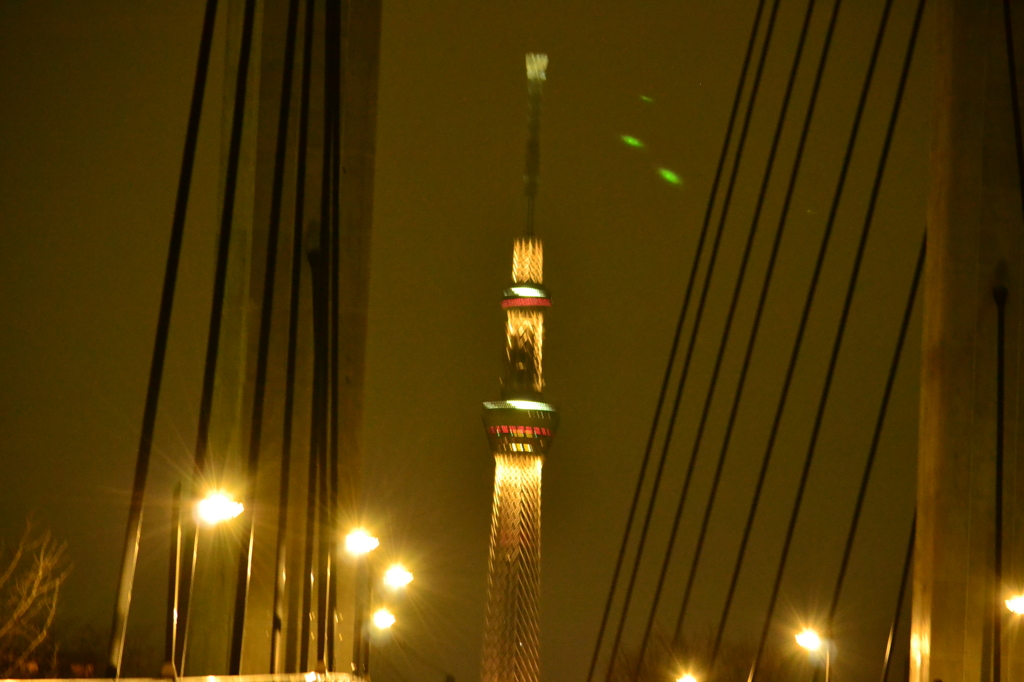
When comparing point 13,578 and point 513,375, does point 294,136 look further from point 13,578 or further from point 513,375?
point 513,375

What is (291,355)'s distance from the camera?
11.6m

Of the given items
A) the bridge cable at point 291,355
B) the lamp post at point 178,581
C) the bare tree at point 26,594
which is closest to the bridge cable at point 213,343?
the lamp post at point 178,581

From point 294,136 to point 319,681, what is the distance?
16.5ft

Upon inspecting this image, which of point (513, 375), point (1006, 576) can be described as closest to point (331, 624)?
point (1006, 576)

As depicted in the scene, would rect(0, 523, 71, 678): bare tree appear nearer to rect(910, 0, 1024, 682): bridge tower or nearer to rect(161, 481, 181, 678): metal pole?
rect(910, 0, 1024, 682): bridge tower

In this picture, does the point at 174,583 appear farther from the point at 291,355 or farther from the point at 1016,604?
the point at 1016,604

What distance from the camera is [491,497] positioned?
71.6 m

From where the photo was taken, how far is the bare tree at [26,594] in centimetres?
2696

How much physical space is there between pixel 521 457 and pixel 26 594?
38.2m

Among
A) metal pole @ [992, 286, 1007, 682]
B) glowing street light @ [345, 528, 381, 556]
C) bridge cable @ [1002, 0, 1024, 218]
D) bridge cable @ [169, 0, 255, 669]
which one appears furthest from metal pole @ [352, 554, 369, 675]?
bridge cable @ [1002, 0, 1024, 218]

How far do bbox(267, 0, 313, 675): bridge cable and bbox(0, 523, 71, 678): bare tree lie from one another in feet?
50.3

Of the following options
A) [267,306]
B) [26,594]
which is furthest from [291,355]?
[26,594]

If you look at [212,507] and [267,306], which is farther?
[267,306]

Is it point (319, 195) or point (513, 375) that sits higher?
point (513, 375)
